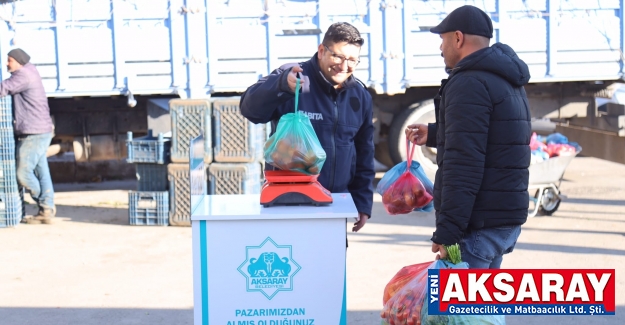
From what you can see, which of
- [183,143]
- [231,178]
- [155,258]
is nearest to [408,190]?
[155,258]

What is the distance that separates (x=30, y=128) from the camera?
29.3 ft

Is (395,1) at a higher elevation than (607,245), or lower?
higher

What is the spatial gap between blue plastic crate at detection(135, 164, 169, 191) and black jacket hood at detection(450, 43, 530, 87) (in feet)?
20.0

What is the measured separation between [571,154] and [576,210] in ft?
2.65

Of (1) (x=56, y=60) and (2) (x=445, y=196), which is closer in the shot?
(2) (x=445, y=196)

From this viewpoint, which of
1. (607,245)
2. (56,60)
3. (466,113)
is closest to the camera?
(466,113)

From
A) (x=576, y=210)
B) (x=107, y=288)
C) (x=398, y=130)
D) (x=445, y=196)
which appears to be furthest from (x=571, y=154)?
(x=445, y=196)

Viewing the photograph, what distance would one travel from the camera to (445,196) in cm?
351

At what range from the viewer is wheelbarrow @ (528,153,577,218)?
8.99m

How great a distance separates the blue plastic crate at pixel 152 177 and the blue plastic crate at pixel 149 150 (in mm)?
118

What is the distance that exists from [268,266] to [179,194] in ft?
18.6

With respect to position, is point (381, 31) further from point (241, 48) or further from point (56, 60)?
point (56, 60)

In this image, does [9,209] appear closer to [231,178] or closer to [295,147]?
[231,178]

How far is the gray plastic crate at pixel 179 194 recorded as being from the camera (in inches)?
354
